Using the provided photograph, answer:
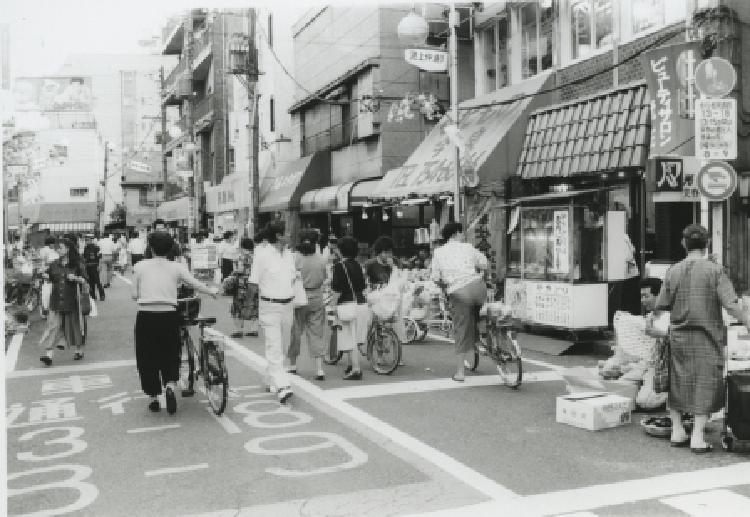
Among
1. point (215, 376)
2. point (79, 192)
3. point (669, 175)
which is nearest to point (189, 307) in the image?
point (215, 376)

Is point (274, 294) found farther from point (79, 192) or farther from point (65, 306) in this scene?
point (79, 192)

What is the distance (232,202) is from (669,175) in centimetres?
2321

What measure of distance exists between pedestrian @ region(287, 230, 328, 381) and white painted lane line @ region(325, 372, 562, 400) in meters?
0.84

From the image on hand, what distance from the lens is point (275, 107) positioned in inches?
1307

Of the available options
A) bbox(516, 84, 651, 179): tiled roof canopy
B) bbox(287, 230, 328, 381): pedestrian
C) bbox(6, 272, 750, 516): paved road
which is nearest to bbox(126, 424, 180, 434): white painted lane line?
bbox(6, 272, 750, 516): paved road

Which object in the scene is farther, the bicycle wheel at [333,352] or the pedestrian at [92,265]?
the pedestrian at [92,265]

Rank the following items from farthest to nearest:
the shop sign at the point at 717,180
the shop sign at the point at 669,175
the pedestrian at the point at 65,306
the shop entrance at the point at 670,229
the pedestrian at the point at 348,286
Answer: the shop entrance at the point at 670,229
the shop sign at the point at 669,175
the pedestrian at the point at 65,306
the pedestrian at the point at 348,286
the shop sign at the point at 717,180

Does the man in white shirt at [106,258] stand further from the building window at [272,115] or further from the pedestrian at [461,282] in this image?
the pedestrian at [461,282]

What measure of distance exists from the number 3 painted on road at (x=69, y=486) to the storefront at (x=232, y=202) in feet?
77.2

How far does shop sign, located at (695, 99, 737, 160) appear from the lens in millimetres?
9094

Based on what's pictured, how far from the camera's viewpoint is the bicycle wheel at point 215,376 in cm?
781

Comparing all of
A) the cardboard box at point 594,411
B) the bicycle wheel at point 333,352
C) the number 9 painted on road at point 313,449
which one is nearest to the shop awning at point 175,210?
the bicycle wheel at point 333,352

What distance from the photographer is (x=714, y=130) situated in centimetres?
911

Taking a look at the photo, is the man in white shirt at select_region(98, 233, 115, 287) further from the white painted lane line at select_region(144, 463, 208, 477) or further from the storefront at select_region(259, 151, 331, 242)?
the white painted lane line at select_region(144, 463, 208, 477)
